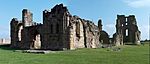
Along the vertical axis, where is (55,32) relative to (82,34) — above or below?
above

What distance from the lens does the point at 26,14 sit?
4797 cm

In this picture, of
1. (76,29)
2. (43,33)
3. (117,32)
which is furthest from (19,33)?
(117,32)

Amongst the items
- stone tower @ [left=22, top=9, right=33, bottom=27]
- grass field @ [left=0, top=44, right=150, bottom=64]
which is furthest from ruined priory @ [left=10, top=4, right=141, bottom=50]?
grass field @ [left=0, top=44, right=150, bottom=64]

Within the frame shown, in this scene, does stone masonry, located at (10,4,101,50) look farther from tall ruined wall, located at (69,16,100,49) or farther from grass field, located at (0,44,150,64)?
grass field, located at (0,44,150,64)

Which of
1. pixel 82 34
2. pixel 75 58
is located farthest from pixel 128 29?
pixel 75 58

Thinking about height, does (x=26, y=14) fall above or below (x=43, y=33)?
above

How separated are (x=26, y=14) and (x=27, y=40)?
4.30 metres

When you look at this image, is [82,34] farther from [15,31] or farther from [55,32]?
[15,31]

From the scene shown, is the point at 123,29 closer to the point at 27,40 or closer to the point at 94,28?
the point at 94,28

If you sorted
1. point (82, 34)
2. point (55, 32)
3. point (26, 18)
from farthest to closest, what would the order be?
point (26, 18) → point (82, 34) → point (55, 32)

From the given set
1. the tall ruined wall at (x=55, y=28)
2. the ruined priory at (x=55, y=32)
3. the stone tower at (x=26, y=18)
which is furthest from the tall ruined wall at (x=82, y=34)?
the stone tower at (x=26, y=18)

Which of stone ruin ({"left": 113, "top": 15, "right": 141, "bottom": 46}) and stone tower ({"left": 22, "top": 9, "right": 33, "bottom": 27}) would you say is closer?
stone tower ({"left": 22, "top": 9, "right": 33, "bottom": 27})

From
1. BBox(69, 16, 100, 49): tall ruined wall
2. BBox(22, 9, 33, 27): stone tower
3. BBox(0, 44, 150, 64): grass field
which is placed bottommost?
BBox(0, 44, 150, 64): grass field

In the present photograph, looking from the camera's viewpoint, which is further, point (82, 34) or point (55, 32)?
point (82, 34)
